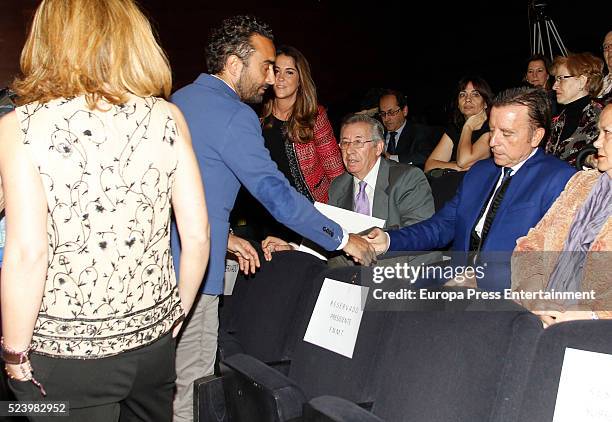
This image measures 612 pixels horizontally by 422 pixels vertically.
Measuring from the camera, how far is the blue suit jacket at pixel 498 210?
2258mm

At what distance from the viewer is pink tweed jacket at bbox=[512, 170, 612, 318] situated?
179 cm

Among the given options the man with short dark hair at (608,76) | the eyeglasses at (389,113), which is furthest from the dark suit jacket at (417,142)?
the man with short dark hair at (608,76)

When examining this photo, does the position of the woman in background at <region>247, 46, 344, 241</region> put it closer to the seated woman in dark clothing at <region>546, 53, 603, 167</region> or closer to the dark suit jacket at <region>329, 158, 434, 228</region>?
the dark suit jacket at <region>329, 158, 434, 228</region>

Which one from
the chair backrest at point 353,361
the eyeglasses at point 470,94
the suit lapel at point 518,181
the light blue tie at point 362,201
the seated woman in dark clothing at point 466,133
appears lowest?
the chair backrest at point 353,361

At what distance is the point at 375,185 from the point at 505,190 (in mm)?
615

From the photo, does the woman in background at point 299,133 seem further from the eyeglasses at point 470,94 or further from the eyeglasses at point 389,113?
the eyeglasses at point 389,113

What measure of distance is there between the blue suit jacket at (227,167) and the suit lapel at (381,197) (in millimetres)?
516

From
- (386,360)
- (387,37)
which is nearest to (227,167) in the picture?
(386,360)

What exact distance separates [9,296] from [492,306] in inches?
52.1

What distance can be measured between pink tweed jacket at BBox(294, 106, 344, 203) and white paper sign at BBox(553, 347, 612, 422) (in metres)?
2.04

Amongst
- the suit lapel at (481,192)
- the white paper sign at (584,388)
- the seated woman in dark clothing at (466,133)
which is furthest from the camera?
the seated woman in dark clothing at (466,133)

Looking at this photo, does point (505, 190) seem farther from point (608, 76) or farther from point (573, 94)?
point (608, 76)

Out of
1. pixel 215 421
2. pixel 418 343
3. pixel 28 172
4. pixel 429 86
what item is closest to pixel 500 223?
pixel 418 343

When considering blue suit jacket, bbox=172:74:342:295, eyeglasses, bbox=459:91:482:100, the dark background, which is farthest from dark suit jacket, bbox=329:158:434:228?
the dark background
